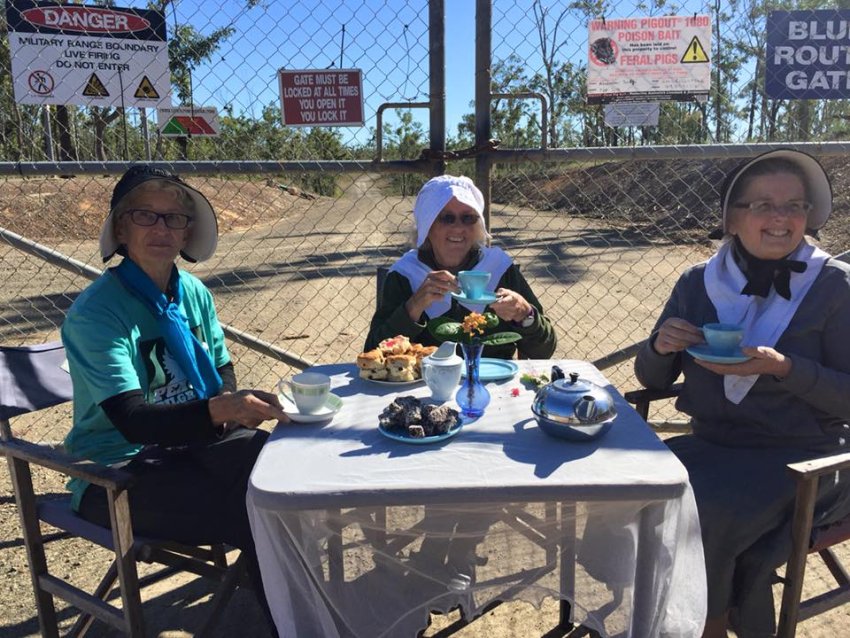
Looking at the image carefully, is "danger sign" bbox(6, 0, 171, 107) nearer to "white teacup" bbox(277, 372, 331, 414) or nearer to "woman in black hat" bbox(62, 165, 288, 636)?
"woman in black hat" bbox(62, 165, 288, 636)

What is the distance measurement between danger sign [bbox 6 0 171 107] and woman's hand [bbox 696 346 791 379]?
247cm

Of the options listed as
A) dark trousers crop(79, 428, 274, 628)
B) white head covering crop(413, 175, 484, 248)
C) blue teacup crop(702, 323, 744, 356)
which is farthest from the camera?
white head covering crop(413, 175, 484, 248)

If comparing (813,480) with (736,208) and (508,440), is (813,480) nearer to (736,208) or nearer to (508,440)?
(508,440)

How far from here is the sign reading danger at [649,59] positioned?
2.80 meters

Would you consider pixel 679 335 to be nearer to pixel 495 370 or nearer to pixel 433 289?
pixel 495 370

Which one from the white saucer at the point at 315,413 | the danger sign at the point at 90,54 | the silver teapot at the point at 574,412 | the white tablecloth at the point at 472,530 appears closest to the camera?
the white tablecloth at the point at 472,530

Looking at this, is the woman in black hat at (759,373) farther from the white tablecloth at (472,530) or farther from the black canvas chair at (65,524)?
the black canvas chair at (65,524)

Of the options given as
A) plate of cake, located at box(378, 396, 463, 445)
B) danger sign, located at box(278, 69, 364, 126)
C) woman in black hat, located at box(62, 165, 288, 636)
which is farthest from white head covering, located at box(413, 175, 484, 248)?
plate of cake, located at box(378, 396, 463, 445)

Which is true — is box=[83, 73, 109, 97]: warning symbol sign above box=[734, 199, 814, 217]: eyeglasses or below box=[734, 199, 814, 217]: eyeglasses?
above

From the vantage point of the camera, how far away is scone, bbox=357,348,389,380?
7.22 ft

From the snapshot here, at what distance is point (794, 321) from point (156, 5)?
9.61 feet

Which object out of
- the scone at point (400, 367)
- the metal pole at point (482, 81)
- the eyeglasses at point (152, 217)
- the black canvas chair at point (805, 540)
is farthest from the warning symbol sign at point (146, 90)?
the black canvas chair at point (805, 540)

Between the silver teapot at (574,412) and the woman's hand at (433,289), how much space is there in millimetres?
755

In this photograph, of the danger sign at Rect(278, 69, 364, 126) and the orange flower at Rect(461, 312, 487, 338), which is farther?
the danger sign at Rect(278, 69, 364, 126)
